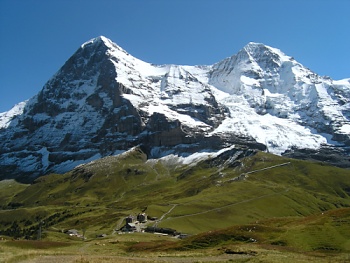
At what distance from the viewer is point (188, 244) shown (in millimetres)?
80750

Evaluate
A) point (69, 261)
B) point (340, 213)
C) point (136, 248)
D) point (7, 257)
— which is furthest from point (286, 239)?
point (7, 257)

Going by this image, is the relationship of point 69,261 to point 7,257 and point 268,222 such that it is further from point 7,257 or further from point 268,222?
point 268,222

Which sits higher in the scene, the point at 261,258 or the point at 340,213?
the point at 340,213

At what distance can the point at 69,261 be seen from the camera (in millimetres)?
51438

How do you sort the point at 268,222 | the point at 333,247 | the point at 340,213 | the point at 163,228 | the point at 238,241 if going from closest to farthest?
the point at 333,247
the point at 238,241
the point at 340,213
the point at 268,222
the point at 163,228

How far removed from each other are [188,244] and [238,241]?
10148mm

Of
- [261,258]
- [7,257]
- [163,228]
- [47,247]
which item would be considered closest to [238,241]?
[261,258]

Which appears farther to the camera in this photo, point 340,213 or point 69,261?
point 340,213

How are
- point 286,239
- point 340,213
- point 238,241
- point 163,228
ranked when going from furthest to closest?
1. point 163,228
2. point 340,213
3. point 238,241
4. point 286,239

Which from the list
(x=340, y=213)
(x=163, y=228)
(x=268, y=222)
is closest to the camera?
(x=340, y=213)

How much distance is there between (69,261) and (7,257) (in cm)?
958

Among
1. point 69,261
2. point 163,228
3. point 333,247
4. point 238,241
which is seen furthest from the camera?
point 163,228

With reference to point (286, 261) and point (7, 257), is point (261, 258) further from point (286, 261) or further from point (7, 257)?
point (7, 257)

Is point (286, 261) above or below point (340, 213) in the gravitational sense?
below
